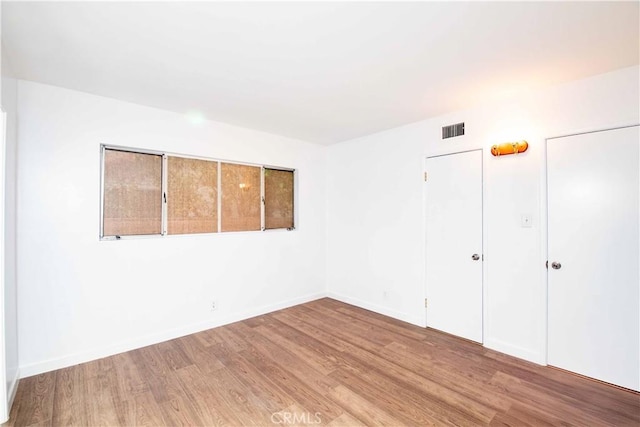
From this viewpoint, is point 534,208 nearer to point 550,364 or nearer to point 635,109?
point 635,109

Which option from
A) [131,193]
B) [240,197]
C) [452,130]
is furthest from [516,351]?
[131,193]

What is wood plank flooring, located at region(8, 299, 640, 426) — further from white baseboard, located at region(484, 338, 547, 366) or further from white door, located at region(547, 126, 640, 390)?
white door, located at region(547, 126, 640, 390)

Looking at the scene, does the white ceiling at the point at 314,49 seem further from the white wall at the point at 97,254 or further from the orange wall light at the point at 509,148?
the orange wall light at the point at 509,148

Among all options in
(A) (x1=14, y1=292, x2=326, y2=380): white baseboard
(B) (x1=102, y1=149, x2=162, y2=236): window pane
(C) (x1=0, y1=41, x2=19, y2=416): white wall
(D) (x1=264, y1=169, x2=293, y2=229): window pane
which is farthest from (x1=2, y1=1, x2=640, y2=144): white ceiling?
(A) (x1=14, y1=292, x2=326, y2=380): white baseboard

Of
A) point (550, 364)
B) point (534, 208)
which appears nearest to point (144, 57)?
point (534, 208)

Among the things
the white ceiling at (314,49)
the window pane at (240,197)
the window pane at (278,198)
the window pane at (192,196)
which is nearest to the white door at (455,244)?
the white ceiling at (314,49)

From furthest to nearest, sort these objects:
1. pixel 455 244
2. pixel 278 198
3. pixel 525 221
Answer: pixel 278 198
pixel 455 244
pixel 525 221

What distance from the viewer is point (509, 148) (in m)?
2.90

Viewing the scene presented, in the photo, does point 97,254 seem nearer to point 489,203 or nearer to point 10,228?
point 10,228

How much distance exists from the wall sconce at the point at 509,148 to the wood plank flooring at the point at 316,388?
6.93 feet

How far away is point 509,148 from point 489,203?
603 mm

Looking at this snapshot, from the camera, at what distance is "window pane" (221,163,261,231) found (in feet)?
12.5

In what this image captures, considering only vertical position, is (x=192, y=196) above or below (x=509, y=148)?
below

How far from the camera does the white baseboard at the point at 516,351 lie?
9.00 feet
